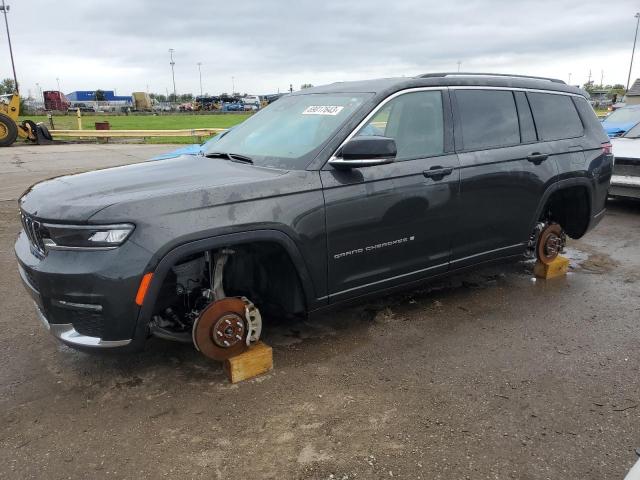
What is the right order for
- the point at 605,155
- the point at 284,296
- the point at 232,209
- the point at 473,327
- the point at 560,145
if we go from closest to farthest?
the point at 232,209, the point at 284,296, the point at 473,327, the point at 560,145, the point at 605,155

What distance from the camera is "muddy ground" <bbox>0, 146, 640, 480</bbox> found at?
101 inches

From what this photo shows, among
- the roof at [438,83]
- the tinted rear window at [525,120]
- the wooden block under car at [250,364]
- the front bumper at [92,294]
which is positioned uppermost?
the roof at [438,83]

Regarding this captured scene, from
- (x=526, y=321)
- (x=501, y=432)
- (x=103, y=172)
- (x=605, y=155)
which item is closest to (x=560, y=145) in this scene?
(x=605, y=155)

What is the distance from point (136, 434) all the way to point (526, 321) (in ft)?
9.91

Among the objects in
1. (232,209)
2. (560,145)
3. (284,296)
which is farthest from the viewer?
(560,145)

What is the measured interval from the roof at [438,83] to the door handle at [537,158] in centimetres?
61

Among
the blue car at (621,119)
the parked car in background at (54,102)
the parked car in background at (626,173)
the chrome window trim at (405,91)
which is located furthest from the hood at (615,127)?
the parked car in background at (54,102)

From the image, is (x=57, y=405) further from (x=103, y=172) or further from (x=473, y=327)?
(x=473, y=327)

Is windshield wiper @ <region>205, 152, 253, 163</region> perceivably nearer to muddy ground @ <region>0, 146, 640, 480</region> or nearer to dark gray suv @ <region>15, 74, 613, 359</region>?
dark gray suv @ <region>15, 74, 613, 359</region>

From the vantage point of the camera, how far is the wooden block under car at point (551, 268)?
5172mm

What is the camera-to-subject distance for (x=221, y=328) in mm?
3145

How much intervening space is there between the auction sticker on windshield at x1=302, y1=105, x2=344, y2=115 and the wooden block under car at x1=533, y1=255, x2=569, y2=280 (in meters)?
2.76

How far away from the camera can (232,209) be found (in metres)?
2.97

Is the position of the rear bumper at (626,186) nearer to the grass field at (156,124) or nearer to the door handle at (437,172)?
the door handle at (437,172)
